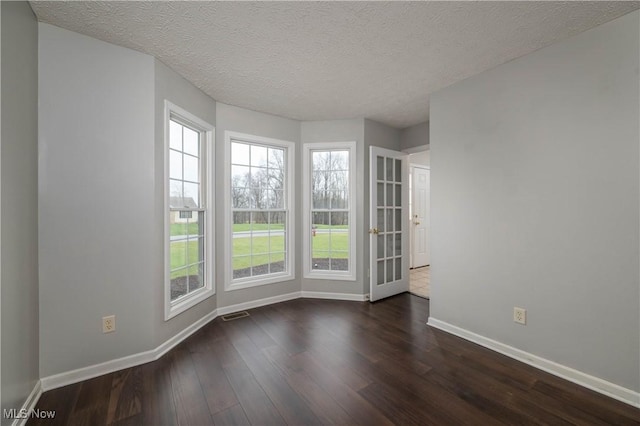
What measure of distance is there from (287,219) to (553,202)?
9.32ft

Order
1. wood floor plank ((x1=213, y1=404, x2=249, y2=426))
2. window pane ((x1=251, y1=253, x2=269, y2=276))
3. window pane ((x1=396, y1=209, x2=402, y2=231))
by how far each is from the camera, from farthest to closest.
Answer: window pane ((x1=396, y1=209, x2=402, y2=231)), window pane ((x1=251, y1=253, x2=269, y2=276)), wood floor plank ((x1=213, y1=404, x2=249, y2=426))

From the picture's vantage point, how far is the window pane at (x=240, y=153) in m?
3.41

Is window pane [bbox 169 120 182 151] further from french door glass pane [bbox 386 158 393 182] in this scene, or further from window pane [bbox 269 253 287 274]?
french door glass pane [bbox 386 158 393 182]

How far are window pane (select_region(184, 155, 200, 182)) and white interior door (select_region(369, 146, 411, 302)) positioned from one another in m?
2.18

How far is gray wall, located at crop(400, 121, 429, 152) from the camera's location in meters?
3.91

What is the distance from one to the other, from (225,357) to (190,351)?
36 cm

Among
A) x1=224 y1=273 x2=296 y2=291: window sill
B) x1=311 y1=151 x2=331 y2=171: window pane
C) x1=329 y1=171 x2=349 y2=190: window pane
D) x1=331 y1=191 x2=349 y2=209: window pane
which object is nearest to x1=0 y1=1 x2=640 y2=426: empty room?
x1=224 y1=273 x2=296 y2=291: window sill

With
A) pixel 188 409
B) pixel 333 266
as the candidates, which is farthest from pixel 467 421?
pixel 333 266

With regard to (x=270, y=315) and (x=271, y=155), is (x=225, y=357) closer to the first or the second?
(x=270, y=315)

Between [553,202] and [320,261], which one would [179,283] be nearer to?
[320,261]

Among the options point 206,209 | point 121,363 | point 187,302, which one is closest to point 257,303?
point 187,302

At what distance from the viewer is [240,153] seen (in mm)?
3455

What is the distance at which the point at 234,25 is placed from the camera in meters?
1.87

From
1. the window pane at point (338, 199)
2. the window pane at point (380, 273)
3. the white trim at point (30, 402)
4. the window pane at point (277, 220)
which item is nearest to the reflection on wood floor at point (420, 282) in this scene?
the window pane at point (380, 273)
